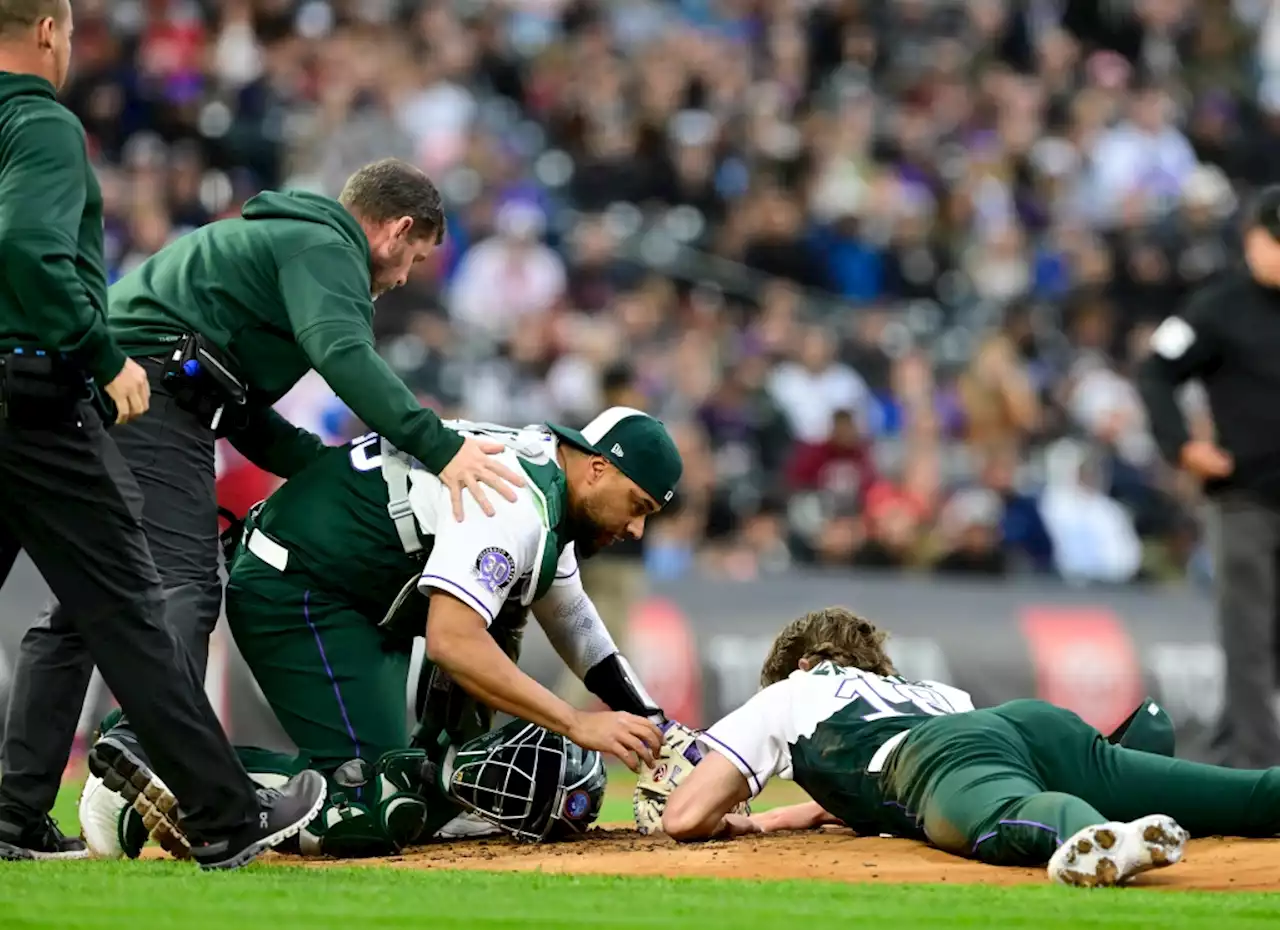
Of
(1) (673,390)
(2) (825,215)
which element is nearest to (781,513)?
(1) (673,390)

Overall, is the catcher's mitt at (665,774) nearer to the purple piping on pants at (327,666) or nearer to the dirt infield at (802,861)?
the dirt infield at (802,861)

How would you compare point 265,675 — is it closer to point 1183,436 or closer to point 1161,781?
point 1161,781

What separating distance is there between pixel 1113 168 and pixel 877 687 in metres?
13.9

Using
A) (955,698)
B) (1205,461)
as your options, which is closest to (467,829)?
(955,698)

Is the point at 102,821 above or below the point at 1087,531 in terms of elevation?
below

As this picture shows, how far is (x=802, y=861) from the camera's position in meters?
6.49

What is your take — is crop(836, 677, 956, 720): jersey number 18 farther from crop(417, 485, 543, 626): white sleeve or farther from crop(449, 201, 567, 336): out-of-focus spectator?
crop(449, 201, 567, 336): out-of-focus spectator

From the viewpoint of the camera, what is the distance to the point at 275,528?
744 cm

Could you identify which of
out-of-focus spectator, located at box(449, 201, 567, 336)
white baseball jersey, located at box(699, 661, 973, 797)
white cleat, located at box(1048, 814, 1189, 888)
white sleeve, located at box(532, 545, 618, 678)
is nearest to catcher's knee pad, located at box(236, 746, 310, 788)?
white sleeve, located at box(532, 545, 618, 678)

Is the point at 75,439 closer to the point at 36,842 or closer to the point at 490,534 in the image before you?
the point at 490,534

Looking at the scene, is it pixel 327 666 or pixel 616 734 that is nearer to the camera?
pixel 616 734

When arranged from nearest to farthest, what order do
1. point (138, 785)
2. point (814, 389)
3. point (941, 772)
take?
point (941, 772), point (138, 785), point (814, 389)

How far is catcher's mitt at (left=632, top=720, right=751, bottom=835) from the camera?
7445mm

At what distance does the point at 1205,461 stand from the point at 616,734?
4308 millimetres
